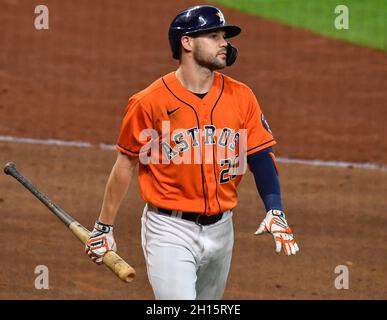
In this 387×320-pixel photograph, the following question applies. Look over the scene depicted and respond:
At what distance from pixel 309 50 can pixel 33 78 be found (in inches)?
186

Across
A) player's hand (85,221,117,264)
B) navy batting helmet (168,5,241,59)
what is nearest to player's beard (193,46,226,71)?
navy batting helmet (168,5,241,59)

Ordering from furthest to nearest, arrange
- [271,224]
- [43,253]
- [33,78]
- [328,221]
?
[33,78] < [328,221] < [43,253] < [271,224]

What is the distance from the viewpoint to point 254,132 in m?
6.02

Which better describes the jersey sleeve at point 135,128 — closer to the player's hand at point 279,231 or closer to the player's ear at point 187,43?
the player's ear at point 187,43

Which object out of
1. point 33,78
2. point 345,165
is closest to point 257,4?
point 33,78

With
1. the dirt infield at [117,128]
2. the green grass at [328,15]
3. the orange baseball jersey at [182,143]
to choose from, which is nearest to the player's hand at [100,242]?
the orange baseball jersey at [182,143]

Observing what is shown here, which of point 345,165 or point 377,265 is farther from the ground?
point 345,165

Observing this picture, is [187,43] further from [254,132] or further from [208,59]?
[254,132]

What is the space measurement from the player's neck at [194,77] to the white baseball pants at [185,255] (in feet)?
2.35

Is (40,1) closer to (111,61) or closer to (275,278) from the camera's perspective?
(111,61)

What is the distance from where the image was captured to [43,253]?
916 cm

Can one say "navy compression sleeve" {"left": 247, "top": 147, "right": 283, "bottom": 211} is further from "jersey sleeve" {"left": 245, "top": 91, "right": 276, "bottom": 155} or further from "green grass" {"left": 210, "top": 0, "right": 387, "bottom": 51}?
"green grass" {"left": 210, "top": 0, "right": 387, "bottom": 51}

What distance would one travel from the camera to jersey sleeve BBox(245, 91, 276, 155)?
19.7 feet

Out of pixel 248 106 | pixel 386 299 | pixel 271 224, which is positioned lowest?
pixel 386 299
